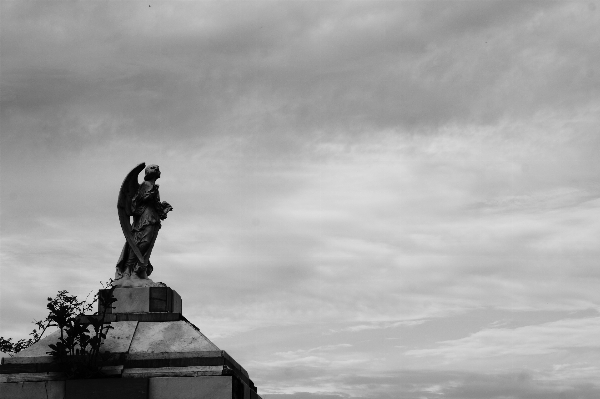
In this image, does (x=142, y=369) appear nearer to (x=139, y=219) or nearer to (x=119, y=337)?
(x=119, y=337)

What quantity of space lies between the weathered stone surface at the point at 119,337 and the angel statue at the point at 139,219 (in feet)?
4.19

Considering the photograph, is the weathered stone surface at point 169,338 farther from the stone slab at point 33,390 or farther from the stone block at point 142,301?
the stone slab at point 33,390

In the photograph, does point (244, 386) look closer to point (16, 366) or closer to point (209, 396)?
point (209, 396)

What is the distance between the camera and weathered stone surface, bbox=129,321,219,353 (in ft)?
56.1

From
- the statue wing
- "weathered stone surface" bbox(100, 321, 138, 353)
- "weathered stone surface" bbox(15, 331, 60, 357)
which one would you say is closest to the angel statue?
the statue wing

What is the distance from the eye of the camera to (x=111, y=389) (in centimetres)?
1650

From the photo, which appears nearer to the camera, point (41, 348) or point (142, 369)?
point (142, 369)

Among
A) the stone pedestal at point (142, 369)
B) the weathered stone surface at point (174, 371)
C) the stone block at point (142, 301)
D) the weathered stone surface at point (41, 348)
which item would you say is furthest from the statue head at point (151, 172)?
the weathered stone surface at point (174, 371)

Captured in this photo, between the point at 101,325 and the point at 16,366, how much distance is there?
174cm

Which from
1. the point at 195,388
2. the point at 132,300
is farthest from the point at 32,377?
the point at 195,388

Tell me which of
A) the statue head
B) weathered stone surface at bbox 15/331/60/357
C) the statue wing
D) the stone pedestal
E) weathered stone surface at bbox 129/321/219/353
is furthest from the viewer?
the statue head

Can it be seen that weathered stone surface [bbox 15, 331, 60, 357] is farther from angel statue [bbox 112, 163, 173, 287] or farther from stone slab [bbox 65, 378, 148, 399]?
angel statue [bbox 112, 163, 173, 287]

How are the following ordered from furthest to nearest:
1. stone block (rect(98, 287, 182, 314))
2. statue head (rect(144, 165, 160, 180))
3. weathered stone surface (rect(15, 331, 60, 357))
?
statue head (rect(144, 165, 160, 180)), stone block (rect(98, 287, 182, 314)), weathered stone surface (rect(15, 331, 60, 357))

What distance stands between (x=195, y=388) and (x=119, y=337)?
1.84m
